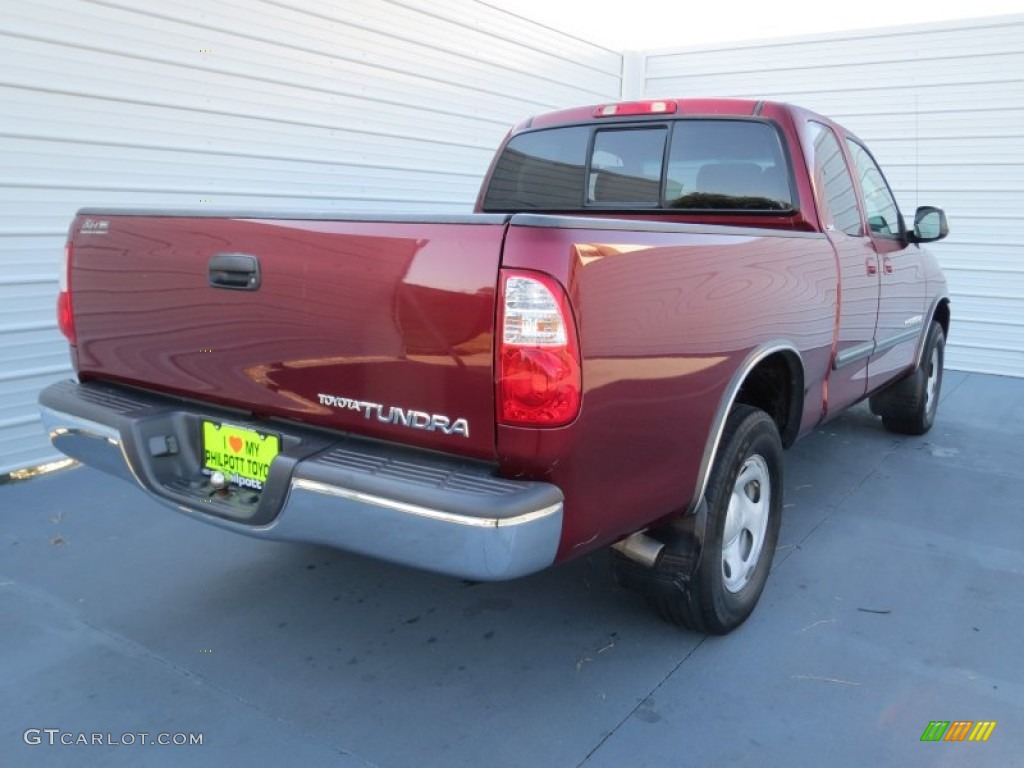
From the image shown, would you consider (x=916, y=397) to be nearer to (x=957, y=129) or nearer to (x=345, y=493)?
(x=957, y=129)

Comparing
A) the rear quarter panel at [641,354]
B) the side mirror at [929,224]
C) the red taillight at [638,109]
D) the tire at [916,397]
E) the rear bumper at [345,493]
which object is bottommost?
the tire at [916,397]

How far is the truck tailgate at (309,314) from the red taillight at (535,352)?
0.05 m

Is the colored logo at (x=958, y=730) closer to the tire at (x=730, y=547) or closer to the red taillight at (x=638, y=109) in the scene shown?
the tire at (x=730, y=547)

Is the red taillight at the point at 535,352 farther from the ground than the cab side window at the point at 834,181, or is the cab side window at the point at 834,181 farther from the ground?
the cab side window at the point at 834,181

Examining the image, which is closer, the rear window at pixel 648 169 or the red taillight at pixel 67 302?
the red taillight at pixel 67 302

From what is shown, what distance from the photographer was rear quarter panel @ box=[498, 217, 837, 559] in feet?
6.75

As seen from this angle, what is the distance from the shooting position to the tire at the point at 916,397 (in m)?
5.47

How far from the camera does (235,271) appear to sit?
2.46 m

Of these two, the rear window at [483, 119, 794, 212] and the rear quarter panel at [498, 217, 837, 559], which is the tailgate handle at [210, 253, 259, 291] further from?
the rear window at [483, 119, 794, 212]

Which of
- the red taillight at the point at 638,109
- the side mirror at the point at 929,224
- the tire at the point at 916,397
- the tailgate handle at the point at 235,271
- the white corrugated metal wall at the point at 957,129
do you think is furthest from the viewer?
the white corrugated metal wall at the point at 957,129

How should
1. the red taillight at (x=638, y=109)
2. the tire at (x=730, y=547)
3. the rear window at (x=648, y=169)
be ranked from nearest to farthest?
1. the tire at (x=730, y=547)
2. the rear window at (x=648, y=169)
3. the red taillight at (x=638, y=109)

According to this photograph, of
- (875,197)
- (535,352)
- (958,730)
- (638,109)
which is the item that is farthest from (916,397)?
(535,352)

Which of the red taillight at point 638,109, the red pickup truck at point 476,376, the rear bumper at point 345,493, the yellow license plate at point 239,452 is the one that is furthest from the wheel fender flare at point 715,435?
the red taillight at point 638,109

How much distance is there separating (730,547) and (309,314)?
1734mm
